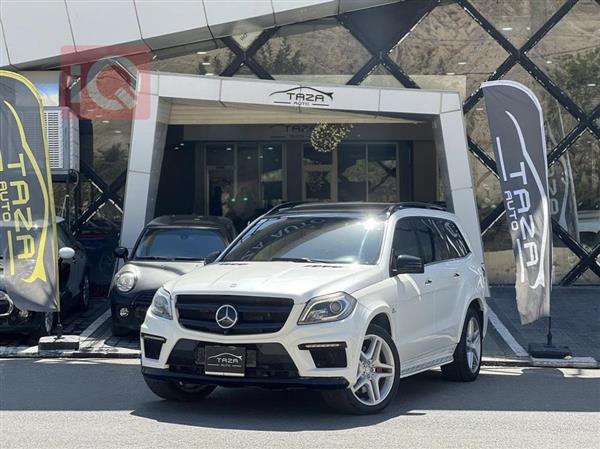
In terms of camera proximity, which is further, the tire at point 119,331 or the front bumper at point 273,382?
the tire at point 119,331

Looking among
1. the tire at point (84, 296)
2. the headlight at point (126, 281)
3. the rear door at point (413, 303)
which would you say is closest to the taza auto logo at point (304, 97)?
the tire at point (84, 296)

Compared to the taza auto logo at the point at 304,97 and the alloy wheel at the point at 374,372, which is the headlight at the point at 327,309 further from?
the taza auto logo at the point at 304,97

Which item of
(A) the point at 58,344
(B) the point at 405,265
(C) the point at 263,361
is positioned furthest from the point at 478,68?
(C) the point at 263,361

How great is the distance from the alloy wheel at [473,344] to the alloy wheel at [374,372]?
218 cm

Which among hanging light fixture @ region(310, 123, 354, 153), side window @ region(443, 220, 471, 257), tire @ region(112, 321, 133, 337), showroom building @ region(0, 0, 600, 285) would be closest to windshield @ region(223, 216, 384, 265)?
side window @ region(443, 220, 471, 257)

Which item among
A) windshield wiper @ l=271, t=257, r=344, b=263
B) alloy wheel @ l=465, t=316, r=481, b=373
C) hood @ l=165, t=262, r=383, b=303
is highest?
windshield wiper @ l=271, t=257, r=344, b=263

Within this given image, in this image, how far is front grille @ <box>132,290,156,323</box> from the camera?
40.8 feet

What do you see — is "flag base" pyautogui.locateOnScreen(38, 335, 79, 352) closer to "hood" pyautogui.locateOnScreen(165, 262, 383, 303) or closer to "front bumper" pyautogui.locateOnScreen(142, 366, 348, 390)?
"hood" pyautogui.locateOnScreen(165, 262, 383, 303)

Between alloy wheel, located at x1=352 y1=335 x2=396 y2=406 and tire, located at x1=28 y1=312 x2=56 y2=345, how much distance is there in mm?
5928

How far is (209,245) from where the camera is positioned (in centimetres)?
1388

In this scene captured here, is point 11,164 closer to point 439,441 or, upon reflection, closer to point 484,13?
point 439,441

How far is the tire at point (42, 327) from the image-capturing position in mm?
12602

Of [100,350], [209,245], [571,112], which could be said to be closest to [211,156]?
[571,112]

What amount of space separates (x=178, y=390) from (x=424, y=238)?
289 cm
